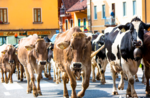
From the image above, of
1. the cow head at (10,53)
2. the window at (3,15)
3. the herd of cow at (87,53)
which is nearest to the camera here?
the herd of cow at (87,53)

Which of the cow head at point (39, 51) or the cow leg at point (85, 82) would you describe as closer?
the cow leg at point (85, 82)

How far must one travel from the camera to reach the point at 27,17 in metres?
41.9

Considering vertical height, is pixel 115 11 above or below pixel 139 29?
above

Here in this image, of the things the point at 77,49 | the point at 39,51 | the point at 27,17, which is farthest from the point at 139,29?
the point at 27,17

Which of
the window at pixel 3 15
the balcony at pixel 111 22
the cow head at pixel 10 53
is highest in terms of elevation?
the window at pixel 3 15

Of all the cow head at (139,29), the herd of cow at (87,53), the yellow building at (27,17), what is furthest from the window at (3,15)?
A: the cow head at (139,29)

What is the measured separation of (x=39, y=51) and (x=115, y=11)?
109 feet

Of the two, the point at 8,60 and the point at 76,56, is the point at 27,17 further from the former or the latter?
the point at 76,56

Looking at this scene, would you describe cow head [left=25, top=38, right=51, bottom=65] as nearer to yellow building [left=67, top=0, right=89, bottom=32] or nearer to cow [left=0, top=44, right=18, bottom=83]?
cow [left=0, top=44, right=18, bottom=83]

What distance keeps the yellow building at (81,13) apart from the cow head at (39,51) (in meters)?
42.7

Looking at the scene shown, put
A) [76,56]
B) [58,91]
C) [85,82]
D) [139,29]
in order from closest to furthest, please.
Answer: [76,56] → [85,82] → [139,29] → [58,91]

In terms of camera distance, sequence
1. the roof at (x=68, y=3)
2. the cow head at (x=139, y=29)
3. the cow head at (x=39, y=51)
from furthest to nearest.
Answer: the roof at (x=68, y=3) → the cow head at (x=39, y=51) → the cow head at (x=139, y=29)

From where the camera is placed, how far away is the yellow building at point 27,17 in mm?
41438

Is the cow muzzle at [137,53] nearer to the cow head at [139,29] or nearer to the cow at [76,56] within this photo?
the cow head at [139,29]
